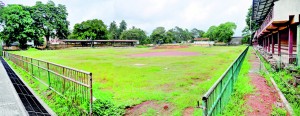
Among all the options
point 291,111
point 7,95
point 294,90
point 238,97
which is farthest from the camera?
point 294,90

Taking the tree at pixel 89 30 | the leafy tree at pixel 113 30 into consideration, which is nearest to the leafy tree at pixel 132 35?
the leafy tree at pixel 113 30

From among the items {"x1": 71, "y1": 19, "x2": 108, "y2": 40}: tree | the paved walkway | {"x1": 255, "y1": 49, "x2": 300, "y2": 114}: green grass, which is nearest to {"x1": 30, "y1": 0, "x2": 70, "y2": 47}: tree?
{"x1": 71, "y1": 19, "x2": 108, "y2": 40}: tree

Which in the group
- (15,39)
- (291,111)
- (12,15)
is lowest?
(291,111)

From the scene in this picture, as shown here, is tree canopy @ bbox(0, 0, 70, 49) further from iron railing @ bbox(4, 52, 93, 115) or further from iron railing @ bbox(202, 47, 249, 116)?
iron railing @ bbox(202, 47, 249, 116)

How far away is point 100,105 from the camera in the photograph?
15.2 ft

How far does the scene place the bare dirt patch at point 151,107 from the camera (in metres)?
4.63

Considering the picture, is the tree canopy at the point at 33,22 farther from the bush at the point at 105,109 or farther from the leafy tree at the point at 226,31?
the leafy tree at the point at 226,31

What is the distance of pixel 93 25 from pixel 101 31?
3130 mm

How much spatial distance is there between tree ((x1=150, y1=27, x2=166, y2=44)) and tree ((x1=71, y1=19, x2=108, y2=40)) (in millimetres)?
20217

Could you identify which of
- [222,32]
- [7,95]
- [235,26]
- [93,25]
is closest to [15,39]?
[93,25]

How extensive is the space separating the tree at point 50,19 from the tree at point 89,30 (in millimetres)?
5133

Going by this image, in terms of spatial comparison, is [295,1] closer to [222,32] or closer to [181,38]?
[222,32]

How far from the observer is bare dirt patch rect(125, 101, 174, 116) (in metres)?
4.63

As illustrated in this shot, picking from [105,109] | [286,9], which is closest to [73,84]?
[105,109]
